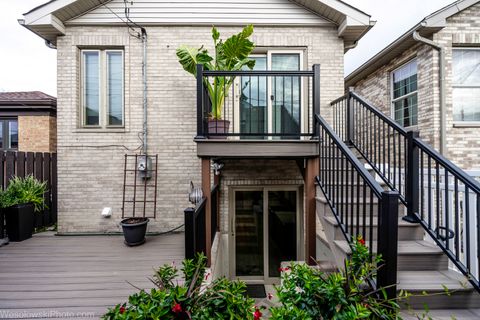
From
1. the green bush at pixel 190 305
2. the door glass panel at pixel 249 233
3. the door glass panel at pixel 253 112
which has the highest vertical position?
the door glass panel at pixel 253 112

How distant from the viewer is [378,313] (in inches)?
66.2

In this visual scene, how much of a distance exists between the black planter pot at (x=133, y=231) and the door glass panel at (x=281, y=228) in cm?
270

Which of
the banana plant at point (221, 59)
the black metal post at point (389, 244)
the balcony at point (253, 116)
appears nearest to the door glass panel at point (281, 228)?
the balcony at point (253, 116)

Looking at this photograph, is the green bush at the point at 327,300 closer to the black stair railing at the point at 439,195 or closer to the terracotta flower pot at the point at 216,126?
the black stair railing at the point at 439,195

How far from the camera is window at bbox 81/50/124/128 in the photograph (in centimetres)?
526

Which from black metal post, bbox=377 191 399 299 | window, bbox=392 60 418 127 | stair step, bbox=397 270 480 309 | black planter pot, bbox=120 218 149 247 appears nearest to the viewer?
black metal post, bbox=377 191 399 299

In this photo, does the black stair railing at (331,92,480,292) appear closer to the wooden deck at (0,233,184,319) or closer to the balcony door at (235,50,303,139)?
the balcony door at (235,50,303,139)

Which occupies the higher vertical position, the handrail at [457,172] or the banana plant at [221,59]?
the banana plant at [221,59]

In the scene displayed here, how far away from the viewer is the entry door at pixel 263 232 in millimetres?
5543

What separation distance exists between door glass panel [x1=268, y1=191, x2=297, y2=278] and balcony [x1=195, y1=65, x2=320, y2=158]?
1.56 meters

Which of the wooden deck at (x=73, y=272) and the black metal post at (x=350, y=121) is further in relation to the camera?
the black metal post at (x=350, y=121)

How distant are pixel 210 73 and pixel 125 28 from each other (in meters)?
2.77

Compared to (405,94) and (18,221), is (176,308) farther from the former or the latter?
(405,94)

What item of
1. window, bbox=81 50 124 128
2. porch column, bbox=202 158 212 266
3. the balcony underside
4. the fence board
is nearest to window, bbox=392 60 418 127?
the balcony underside
